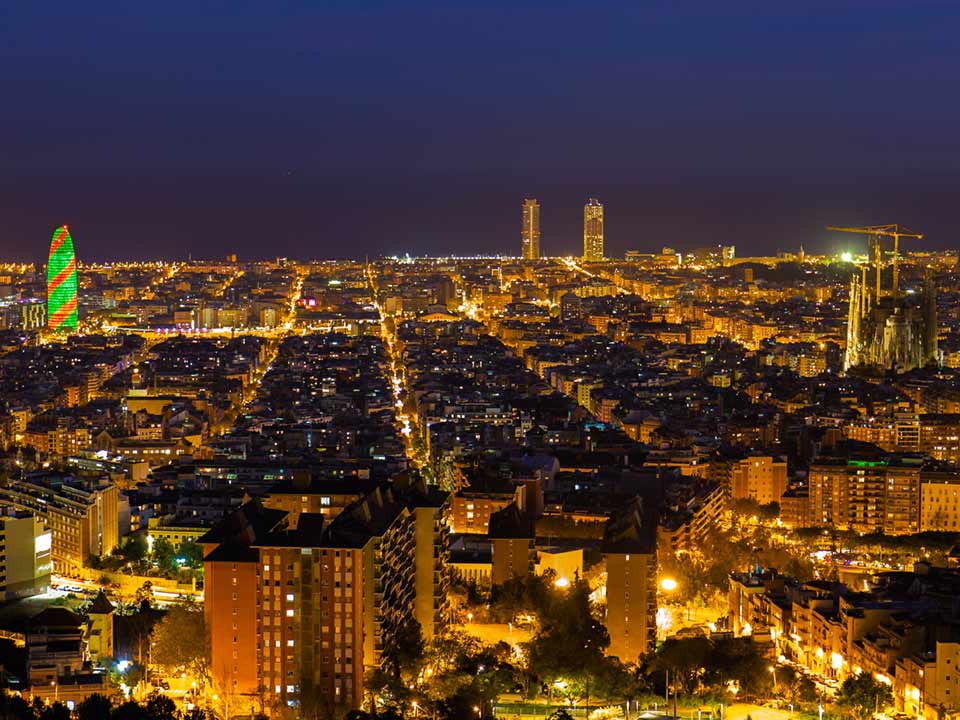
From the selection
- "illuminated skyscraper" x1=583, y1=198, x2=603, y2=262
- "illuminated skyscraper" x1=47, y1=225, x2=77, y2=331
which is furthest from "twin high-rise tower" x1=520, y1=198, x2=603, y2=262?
"illuminated skyscraper" x1=47, y1=225, x2=77, y2=331

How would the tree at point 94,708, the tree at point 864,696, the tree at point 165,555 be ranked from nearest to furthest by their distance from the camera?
1. the tree at point 94,708
2. the tree at point 864,696
3. the tree at point 165,555

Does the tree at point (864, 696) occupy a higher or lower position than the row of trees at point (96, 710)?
lower

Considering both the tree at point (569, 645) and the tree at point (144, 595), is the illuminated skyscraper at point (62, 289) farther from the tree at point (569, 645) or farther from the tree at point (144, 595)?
the tree at point (569, 645)

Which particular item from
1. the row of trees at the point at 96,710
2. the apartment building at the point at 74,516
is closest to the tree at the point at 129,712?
the row of trees at the point at 96,710

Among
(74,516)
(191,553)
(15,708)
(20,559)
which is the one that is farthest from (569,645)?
(74,516)

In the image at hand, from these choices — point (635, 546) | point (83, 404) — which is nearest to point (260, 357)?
point (83, 404)
